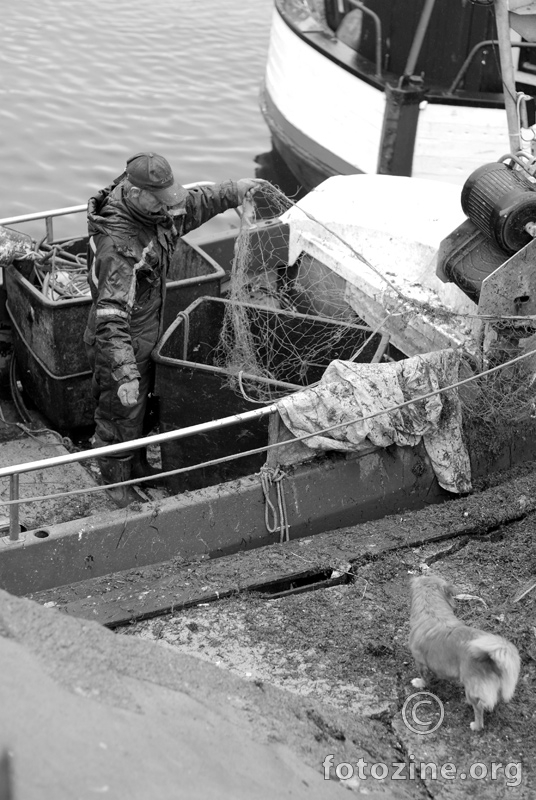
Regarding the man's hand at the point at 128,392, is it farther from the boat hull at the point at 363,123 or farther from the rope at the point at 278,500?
the boat hull at the point at 363,123

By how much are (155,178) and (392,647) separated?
3015 millimetres

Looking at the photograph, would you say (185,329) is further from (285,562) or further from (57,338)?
(285,562)

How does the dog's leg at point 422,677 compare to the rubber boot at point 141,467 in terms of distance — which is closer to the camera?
the dog's leg at point 422,677

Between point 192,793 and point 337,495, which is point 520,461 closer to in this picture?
point 337,495

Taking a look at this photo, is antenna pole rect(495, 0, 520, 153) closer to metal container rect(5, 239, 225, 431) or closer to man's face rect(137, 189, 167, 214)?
metal container rect(5, 239, 225, 431)

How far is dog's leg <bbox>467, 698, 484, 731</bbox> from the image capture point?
341cm

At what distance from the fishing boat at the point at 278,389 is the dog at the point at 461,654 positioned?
1.35 metres

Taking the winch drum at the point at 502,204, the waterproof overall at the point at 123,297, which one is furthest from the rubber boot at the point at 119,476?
the winch drum at the point at 502,204

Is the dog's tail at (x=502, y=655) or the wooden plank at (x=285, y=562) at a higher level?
the dog's tail at (x=502, y=655)

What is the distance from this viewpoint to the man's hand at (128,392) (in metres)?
5.43

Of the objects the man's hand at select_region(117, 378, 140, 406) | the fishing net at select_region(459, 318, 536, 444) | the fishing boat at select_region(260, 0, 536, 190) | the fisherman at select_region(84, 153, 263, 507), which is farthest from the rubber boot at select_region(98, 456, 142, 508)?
the fishing boat at select_region(260, 0, 536, 190)

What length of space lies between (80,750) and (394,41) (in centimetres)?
996

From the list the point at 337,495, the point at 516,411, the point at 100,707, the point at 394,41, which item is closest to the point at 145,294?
the point at 337,495

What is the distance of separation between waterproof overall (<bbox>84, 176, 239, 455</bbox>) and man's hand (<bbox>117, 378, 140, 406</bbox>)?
0.12 feet
